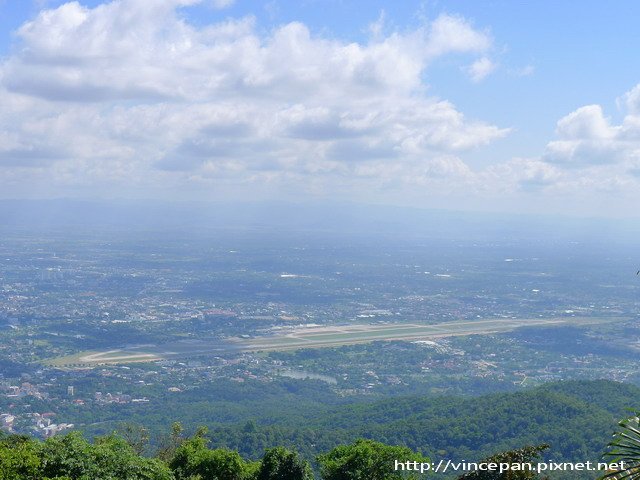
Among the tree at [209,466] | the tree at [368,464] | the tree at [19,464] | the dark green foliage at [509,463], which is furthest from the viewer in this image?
the tree at [209,466]

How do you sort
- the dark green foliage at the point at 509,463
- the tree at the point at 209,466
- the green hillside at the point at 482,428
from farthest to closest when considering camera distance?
the green hillside at the point at 482,428 → the tree at the point at 209,466 → the dark green foliage at the point at 509,463

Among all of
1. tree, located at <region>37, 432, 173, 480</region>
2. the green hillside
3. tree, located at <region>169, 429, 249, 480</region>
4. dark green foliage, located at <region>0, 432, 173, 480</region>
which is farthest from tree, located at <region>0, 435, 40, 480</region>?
the green hillside

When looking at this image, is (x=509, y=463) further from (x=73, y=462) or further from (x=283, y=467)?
(x=73, y=462)

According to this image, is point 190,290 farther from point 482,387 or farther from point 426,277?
point 482,387

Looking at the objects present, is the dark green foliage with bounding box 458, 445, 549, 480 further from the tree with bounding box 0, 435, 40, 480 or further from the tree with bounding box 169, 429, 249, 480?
the tree with bounding box 0, 435, 40, 480

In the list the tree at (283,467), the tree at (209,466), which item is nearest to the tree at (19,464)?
the tree at (209,466)

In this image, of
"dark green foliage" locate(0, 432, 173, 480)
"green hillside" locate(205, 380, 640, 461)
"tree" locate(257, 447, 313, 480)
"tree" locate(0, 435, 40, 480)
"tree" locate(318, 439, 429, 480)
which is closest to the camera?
"tree" locate(0, 435, 40, 480)

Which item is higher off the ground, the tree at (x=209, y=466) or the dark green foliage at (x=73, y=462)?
the dark green foliage at (x=73, y=462)

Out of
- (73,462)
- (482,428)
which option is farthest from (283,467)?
(482,428)

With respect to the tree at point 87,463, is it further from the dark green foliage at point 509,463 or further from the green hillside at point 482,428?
the green hillside at point 482,428
